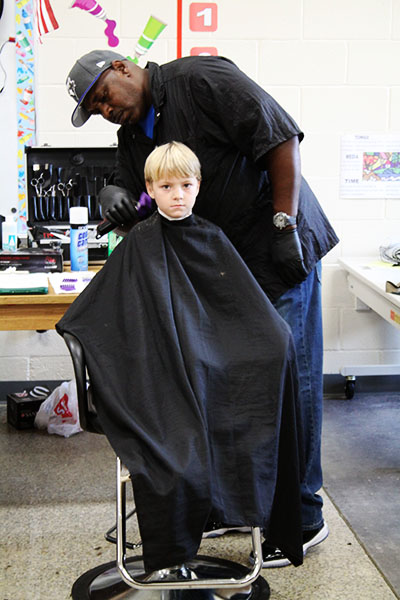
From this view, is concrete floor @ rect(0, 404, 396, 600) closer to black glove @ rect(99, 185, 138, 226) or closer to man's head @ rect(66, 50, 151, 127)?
black glove @ rect(99, 185, 138, 226)

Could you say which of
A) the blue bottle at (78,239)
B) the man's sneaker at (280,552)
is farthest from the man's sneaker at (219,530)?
the blue bottle at (78,239)

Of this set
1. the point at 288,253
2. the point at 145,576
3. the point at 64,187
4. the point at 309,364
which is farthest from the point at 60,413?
the point at 288,253

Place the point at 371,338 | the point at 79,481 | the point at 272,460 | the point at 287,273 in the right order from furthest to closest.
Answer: the point at 371,338
the point at 79,481
the point at 287,273
the point at 272,460

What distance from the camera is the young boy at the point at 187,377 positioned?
4.94 ft

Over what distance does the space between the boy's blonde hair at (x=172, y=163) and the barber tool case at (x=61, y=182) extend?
1.07 metres

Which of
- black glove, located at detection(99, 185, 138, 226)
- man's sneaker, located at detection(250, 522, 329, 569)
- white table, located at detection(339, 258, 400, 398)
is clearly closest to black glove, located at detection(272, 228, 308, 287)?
Result: black glove, located at detection(99, 185, 138, 226)

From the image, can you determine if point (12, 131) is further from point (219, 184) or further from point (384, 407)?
point (384, 407)

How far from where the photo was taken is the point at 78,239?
8.18 feet

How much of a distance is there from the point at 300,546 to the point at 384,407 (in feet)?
6.13

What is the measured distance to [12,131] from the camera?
3.24 metres

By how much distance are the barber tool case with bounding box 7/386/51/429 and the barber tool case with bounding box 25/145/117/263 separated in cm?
78

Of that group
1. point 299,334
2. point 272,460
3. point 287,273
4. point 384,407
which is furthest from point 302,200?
point 384,407

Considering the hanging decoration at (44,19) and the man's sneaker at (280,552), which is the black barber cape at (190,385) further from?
the hanging decoration at (44,19)

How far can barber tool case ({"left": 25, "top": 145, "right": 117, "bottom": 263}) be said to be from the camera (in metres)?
2.78
